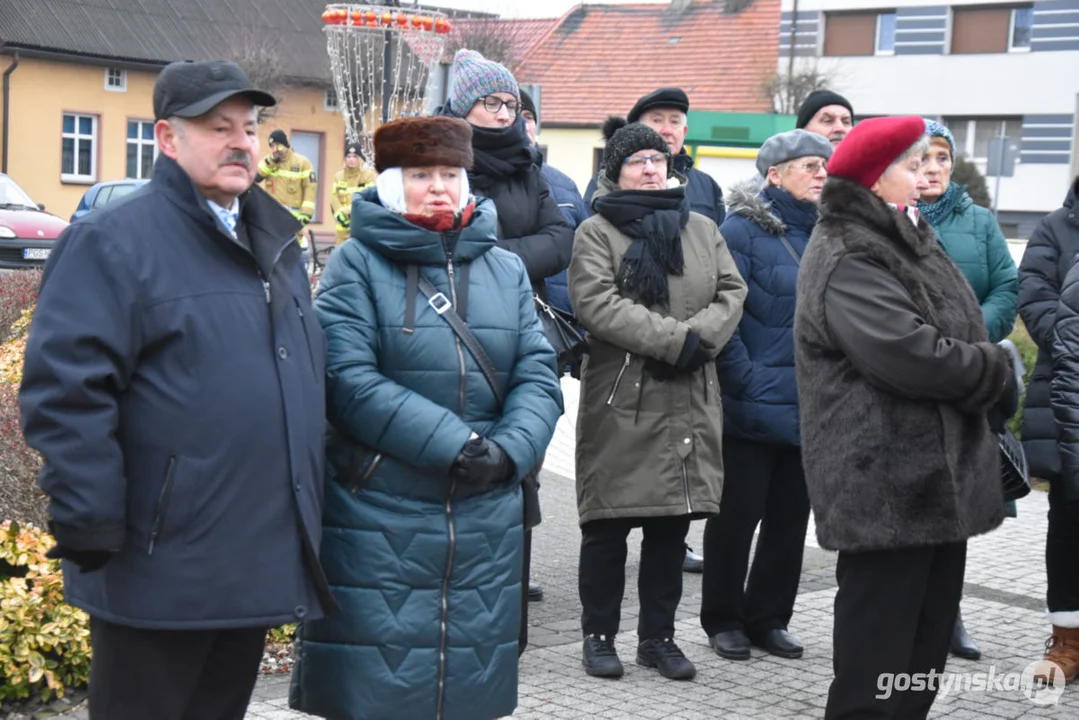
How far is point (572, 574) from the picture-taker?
763cm

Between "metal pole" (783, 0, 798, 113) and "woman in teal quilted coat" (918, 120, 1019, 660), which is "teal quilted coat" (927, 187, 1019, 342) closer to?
"woman in teal quilted coat" (918, 120, 1019, 660)

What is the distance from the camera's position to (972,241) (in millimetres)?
6504

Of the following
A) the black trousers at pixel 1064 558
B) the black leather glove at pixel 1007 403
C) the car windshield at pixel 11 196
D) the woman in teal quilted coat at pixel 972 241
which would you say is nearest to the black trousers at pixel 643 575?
the woman in teal quilted coat at pixel 972 241

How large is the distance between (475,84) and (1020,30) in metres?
40.2

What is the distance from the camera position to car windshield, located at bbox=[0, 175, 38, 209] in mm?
21750

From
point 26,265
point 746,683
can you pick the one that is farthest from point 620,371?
point 26,265

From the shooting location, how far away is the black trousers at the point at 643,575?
5.93 meters

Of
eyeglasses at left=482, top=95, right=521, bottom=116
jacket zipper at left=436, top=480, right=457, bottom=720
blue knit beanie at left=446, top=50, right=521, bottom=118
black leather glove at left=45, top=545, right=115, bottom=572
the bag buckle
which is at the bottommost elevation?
jacket zipper at left=436, top=480, right=457, bottom=720

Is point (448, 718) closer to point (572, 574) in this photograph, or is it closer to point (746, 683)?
point (746, 683)

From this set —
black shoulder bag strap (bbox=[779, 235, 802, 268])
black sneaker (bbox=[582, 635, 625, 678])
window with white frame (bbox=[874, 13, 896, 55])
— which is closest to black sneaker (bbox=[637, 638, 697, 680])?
black sneaker (bbox=[582, 635, 625, 678])

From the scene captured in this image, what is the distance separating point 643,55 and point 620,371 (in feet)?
134

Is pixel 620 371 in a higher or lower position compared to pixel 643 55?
lower

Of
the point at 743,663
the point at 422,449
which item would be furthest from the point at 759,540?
the point at 422,449

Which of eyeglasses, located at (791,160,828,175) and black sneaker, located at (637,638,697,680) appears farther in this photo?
eyeglasses, located at (791,160,828,175)
